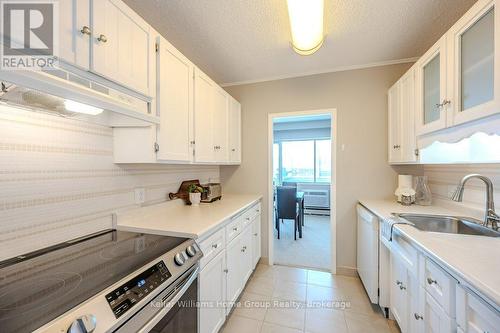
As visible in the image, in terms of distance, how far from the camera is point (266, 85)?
2.69 m

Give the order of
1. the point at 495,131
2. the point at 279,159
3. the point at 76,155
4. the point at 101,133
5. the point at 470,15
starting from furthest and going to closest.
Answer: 1. the point at 279,159
2. the point at 101,133
3. the point at 76,155
4. the point at 470,15
5. the point at 495,131

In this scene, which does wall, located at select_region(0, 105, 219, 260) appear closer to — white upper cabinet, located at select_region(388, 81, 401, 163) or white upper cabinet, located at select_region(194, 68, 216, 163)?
white upper cabinet, located at select_region(194, 68, 216, 163)

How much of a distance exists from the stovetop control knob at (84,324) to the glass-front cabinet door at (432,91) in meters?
1.98

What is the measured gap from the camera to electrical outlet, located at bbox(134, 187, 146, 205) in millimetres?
1590

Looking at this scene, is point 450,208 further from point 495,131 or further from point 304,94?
point 304,94

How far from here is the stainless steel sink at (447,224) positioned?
4.40ft

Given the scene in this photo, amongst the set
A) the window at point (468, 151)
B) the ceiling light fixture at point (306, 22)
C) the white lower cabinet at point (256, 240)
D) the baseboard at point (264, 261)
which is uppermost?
the ceiling light fixture at point (306, 22)

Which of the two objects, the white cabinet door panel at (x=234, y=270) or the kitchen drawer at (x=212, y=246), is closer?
the kitchen drawer at (x=212, y=246)

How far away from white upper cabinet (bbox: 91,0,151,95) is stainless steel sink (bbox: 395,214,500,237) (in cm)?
194

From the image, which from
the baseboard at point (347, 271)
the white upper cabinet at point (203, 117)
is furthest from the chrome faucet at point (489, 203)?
the white upper cabinet at point (203, 117)

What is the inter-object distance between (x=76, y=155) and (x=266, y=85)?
218 cm

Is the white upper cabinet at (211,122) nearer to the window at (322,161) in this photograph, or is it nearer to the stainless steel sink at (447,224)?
the stainless steel sink at (447,224)

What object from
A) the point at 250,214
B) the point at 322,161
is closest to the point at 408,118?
the point at 250,214

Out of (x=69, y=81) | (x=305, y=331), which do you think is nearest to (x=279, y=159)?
(x=305, y=331)
